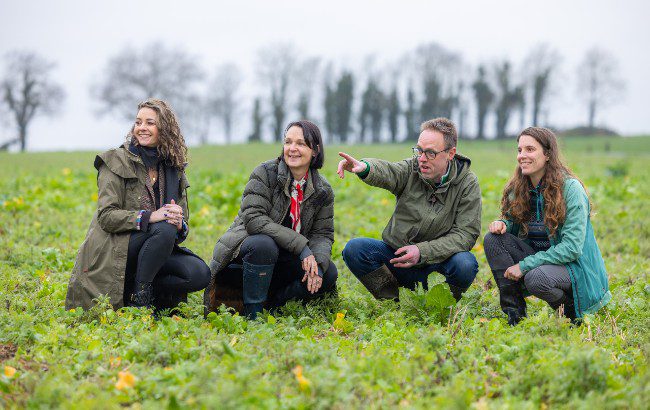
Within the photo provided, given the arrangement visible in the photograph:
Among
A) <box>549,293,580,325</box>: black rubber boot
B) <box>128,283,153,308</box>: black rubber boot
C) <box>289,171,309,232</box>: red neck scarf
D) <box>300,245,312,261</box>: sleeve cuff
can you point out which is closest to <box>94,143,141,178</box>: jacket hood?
<box>128,283,153,308</box>: black rubber boot

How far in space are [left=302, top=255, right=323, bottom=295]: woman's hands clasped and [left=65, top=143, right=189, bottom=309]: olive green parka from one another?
4.04ft

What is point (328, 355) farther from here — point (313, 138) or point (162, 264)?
point (313, 138)

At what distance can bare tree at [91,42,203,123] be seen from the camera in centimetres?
5350

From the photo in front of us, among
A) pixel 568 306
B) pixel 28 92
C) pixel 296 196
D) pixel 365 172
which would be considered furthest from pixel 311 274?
pixel 28 92

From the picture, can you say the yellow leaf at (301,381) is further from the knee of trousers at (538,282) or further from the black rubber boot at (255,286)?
the knee of trousers at (538,282)

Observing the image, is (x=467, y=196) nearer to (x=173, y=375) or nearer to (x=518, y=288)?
(x=518, y=288)

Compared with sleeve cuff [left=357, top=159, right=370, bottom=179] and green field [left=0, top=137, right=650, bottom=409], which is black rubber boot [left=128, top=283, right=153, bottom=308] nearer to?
green field [left=0, top=137, right=650, bottom=409]

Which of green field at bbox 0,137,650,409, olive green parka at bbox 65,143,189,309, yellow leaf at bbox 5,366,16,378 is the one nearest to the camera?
green field at bbox 0,137,650,409

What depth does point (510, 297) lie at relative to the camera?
462 centimetres

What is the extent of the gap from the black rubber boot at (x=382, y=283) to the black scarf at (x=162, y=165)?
1.60 metres

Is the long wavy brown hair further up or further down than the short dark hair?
further down

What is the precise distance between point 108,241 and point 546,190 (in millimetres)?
3128

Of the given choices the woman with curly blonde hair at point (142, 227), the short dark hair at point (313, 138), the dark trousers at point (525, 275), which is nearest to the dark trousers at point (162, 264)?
the woman with curly blonde hair at point (142, 227)

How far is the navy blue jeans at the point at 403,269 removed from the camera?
478 centimetres
